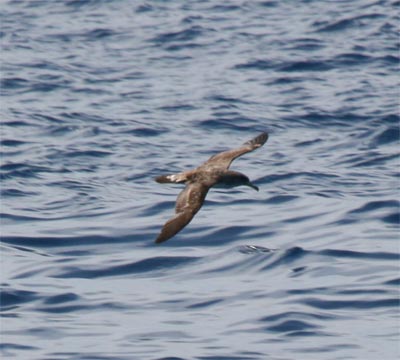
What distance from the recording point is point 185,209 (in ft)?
37.0

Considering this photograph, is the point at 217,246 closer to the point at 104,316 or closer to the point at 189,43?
the point at 104,316

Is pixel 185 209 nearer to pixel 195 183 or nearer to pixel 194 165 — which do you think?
pixel 195 183

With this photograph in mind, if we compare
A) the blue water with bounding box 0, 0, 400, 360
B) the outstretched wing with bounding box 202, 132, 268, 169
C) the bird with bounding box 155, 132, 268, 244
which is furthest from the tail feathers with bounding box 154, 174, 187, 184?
the blue water with bounding box 0, 0, 400, 360

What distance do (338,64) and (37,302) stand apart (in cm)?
1034

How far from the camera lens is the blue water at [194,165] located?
13.1 m

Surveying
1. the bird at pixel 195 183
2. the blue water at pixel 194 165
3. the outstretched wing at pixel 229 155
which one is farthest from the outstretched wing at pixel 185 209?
the blue water at pixel 194 165

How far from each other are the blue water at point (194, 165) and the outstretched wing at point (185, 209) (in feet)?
5.16

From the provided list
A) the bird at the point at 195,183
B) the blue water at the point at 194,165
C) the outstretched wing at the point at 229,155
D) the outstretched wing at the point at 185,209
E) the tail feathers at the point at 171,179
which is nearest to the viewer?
the outstretched wing at the point at 185,209

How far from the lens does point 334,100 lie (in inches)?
823

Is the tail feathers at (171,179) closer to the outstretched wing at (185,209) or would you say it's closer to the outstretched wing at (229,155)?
the outstretched wing at (185,209)

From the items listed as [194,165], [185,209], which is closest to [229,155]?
[185,209]

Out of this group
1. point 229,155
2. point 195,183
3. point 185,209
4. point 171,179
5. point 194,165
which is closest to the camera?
point 185,209

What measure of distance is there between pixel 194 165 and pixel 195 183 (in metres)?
5.99

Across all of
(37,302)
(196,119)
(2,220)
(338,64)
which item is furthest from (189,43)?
(37,302)
